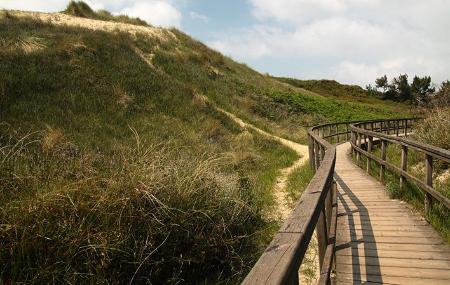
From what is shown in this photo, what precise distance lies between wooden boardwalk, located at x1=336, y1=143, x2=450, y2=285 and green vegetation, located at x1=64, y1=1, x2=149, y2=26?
1344 inches

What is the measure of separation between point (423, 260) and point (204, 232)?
2.53m

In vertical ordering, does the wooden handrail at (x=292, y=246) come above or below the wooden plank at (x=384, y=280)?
above

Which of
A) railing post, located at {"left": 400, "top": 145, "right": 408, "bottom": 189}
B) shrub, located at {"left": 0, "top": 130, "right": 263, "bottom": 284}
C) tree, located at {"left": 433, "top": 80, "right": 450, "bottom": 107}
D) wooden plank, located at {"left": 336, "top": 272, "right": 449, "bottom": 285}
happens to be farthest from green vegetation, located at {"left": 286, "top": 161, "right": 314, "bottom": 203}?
tree, located at {"left": 433, "top": 80, "right": 450, "bottom": 107}

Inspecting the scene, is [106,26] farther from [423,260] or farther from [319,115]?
[423,260]

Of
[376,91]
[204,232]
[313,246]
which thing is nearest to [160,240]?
[204,232]

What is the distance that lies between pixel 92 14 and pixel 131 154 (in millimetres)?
32480

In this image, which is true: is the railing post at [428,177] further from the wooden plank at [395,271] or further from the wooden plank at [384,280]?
the wooden plank at [384,280]

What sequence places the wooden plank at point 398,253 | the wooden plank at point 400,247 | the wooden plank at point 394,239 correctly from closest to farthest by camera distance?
1. the wooden plank at point 398,253
2. the wooden plank at point 400,247
3. the wooden plank at point 394,239

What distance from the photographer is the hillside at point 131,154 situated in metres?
4.35

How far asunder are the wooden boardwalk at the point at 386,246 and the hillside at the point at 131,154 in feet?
4.08

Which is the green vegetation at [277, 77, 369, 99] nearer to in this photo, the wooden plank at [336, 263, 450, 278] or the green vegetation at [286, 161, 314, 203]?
the green vegetation at [286, 161, 314, 203]

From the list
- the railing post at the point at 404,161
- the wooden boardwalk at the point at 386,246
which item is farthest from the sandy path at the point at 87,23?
the wooden boardwalk at the point at 386,246

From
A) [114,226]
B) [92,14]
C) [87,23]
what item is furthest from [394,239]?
[92,14]

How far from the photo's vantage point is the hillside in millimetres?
4348
